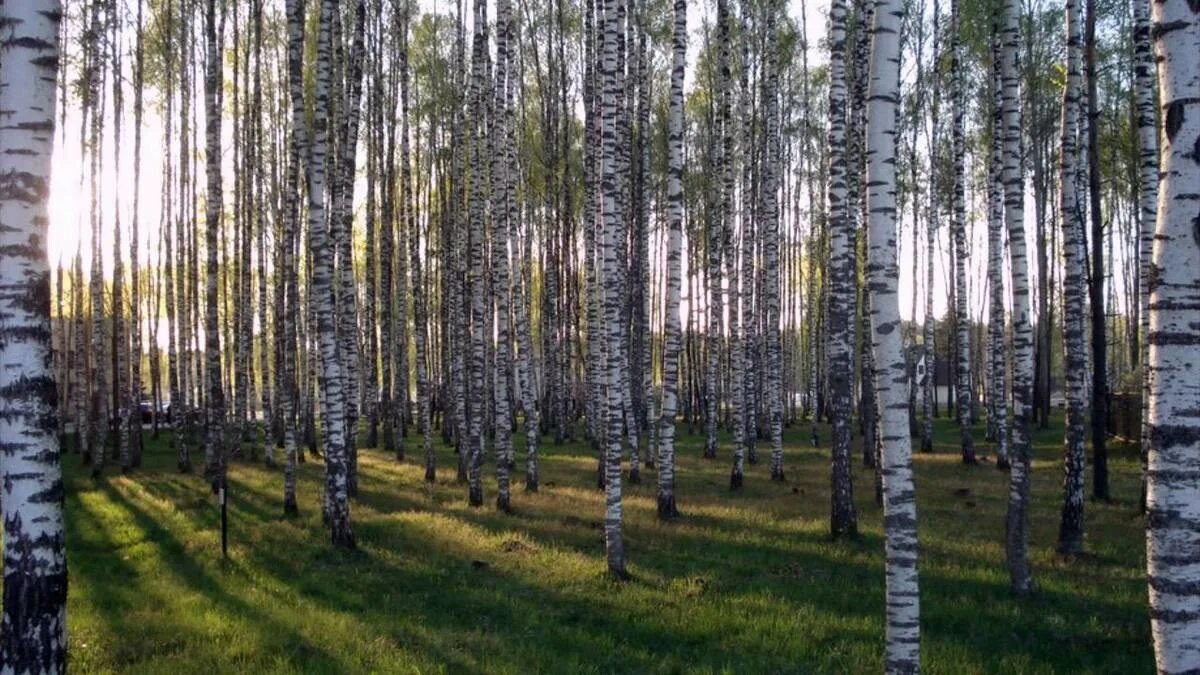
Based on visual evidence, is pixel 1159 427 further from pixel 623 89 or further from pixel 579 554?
pixel 623 89

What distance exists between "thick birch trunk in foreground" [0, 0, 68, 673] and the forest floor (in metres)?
1.96

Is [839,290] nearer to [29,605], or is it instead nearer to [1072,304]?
[1072,304]

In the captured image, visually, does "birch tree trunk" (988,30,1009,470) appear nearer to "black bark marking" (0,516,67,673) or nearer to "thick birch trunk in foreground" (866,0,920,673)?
"thick birch trunk in foreground" (866,0,920,673)

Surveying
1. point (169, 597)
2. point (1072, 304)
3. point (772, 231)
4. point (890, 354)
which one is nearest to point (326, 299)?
point (169, 597)

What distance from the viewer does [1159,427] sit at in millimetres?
3715

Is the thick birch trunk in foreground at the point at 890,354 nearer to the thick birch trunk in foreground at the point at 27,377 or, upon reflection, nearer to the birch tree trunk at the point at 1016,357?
the birch tree trunk at the point at 1016,357

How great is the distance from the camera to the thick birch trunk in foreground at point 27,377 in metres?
5.22

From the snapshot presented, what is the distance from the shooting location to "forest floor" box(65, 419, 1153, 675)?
729 centimetres

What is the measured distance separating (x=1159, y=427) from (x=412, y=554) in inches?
375

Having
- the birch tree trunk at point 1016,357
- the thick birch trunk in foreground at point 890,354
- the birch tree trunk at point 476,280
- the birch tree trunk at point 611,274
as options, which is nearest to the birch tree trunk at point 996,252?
the birch tree trunk at point 1016,357

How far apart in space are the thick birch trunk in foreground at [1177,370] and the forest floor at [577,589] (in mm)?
3564

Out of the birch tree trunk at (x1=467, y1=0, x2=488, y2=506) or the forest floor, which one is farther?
the birch tree trunk at (x1=467, y1=0, x2=488, y2=506)

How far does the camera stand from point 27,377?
523 centimetres

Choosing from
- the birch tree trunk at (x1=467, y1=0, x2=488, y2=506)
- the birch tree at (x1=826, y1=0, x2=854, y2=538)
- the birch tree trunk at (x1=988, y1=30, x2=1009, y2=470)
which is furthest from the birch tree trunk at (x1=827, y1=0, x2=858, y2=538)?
the birch tree trunk at (x1=467, y1=0, x2=488, y2=506)
